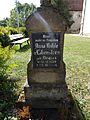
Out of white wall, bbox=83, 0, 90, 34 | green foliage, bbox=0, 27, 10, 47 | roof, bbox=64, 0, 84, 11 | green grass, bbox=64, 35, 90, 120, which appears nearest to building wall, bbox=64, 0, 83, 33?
roof, bbox=64, 0, 84, 11

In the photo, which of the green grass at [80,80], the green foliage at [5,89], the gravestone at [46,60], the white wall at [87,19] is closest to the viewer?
the gravestone at [46,60]

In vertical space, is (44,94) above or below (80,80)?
above

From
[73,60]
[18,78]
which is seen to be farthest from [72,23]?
[18,78]

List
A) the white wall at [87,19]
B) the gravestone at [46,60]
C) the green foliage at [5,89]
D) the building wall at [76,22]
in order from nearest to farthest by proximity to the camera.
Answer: the gravestone at [46,60], the green foliage at [5,89], the white wall at [87,19], the building wall at [76,22]

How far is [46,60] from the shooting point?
14.3 ft

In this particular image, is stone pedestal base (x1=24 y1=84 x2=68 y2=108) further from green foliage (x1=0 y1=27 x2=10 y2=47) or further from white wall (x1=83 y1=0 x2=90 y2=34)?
white wall (x1=83 y1=0 x2=90 y2=34)

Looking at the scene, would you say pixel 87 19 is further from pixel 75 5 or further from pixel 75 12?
pixel 75 5

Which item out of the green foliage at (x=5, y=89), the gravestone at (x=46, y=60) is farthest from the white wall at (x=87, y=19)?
the gravestone at (x=46, y=60)

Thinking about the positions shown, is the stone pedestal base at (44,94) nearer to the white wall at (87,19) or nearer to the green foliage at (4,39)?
the green foliage at (4,39)

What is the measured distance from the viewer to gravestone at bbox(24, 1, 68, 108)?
13.5 feet

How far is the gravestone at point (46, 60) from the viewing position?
4.12m

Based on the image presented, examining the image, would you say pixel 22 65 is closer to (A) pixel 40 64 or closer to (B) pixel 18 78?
(B) pixel 18 78

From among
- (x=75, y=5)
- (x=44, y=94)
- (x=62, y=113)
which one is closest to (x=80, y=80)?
(x=44, y=94)

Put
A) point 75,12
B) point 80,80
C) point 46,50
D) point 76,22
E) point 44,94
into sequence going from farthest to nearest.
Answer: point 75,12
point 76,22
point 80,80
point 44,94
point 46,50
